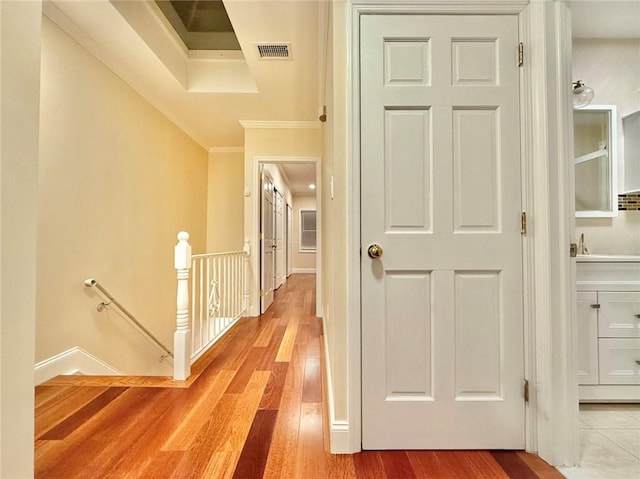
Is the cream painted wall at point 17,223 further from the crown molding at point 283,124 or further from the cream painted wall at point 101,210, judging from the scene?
the crown molding at point 283,124

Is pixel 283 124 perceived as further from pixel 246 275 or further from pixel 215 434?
pixel 215 434

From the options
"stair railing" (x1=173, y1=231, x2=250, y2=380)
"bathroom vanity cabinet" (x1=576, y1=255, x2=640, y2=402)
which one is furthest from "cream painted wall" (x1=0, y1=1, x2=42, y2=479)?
"bathroom vanity cabinet" (x1=576, y1=255, x2=640, y2=402)

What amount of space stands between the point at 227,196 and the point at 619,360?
4.84 meters

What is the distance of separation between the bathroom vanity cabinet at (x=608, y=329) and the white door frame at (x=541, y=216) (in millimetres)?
546

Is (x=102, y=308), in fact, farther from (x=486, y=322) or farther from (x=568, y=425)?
(x=568, y=425)

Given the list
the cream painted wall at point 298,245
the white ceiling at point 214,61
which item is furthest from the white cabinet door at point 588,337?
the cream painted wall at point 298,245

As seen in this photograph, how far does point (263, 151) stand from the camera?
386 centimetres

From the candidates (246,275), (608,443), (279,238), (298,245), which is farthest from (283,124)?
(298,245)

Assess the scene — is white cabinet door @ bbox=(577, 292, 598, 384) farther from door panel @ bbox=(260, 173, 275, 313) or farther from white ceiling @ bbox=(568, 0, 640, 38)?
door panel @ bbox=(260, 173, 275, 313)

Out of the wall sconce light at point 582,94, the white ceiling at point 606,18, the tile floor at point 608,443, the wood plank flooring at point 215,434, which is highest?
the white ceiling at point 606,18

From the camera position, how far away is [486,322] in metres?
1.33

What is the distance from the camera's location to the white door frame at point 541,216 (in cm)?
124

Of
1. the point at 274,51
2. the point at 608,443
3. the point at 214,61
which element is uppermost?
the point at 214,61

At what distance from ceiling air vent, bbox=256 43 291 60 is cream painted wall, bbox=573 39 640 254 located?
218 centimetres
